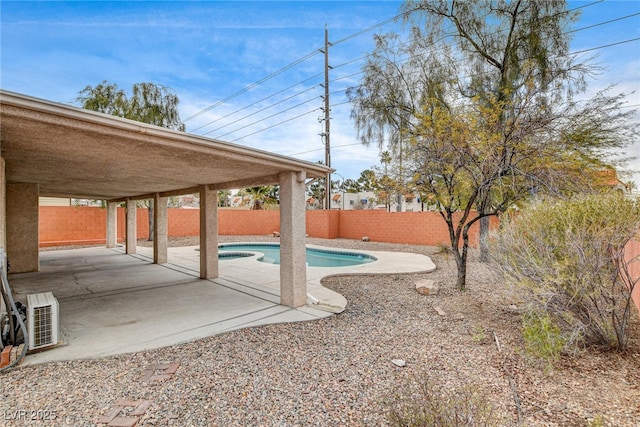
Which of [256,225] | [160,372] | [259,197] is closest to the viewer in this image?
[160,372]

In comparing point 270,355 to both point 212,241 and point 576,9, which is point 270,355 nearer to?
point 212,241

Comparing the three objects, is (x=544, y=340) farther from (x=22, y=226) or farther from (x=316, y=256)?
(x=22, y=226)

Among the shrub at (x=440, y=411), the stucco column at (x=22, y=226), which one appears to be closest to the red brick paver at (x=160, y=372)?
the shrub at (x=440, y=411)

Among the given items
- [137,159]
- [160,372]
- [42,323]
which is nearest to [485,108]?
[137,159]

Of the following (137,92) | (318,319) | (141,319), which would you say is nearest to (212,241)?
(141,319)

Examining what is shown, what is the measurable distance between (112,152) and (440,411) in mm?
5184

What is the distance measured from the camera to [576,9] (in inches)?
389

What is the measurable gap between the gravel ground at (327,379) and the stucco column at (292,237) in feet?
3.29

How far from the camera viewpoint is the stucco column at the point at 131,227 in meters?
13.5

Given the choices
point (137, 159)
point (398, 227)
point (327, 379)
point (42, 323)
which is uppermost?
point (137, 159)

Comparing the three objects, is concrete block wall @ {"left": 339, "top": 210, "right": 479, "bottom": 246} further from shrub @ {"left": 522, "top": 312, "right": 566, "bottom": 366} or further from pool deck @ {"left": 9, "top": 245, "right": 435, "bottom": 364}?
shrub @ {"left": 522, "top": 312, "right": 566, "bottom": 366}

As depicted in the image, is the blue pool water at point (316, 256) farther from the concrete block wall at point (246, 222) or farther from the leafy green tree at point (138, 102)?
the leafy green tree at point (138, 102)

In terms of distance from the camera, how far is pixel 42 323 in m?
4.14

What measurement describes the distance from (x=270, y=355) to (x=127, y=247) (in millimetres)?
12686
